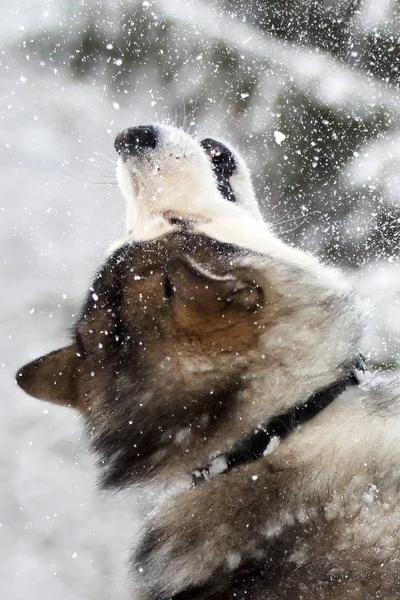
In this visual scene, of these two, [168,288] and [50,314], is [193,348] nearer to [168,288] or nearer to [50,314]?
[168,288]

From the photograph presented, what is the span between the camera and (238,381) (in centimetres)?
204

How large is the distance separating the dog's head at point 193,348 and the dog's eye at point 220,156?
101cm

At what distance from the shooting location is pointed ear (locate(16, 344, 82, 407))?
239 cm

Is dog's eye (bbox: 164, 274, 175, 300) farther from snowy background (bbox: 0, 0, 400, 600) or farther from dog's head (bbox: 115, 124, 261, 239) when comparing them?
snowy background (bbox: 0, 0, 400, 600)

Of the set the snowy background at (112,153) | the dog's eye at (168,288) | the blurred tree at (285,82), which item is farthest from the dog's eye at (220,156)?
the blurred tree at (285,82)

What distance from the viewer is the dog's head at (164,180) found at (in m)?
2.57

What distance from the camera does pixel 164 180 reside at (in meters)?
2.68

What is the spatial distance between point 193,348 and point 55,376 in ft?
2.14

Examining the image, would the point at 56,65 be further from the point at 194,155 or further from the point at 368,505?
the point at 368,505

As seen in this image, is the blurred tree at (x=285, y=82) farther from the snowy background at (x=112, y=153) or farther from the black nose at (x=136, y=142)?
the black nose at (x=136, y=142)

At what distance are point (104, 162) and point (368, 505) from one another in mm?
5780

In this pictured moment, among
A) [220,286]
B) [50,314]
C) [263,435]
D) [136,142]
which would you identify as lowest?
[263,435]

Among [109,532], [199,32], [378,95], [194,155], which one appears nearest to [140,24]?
[199,32]

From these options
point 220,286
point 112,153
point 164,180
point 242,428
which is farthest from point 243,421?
point 112,153
